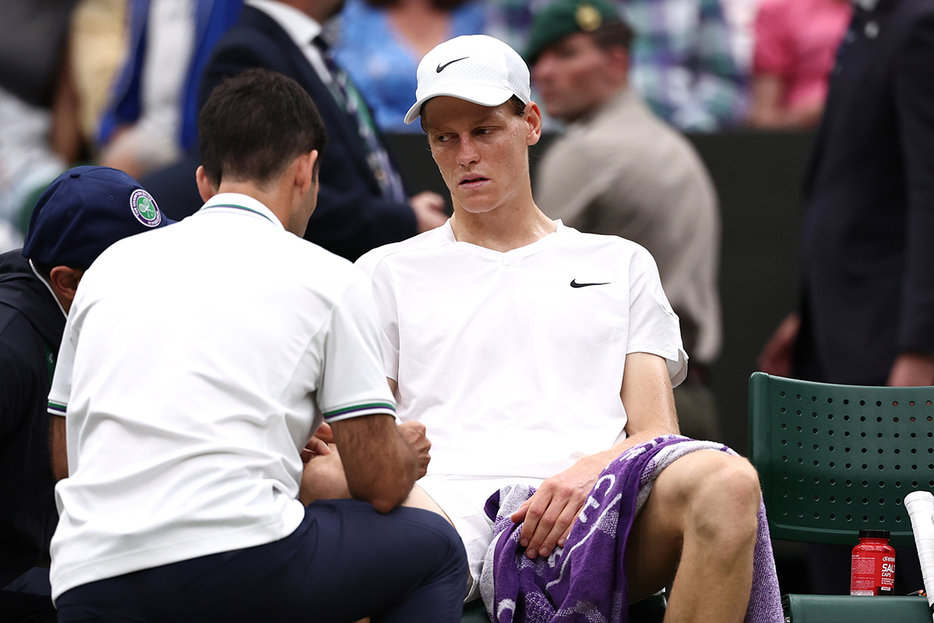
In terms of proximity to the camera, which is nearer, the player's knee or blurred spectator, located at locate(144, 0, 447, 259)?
the player's knee

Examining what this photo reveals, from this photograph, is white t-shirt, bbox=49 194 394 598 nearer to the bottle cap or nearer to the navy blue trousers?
the navy blue trousers

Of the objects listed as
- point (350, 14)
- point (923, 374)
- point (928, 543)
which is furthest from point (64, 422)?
point (350, 14)

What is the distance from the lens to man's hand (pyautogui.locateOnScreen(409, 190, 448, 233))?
3.03 metres

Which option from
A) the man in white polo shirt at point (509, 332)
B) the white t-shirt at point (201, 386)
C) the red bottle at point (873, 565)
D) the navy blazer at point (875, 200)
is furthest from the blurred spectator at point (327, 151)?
the red bottle at point (873, 565)

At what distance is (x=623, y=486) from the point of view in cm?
188

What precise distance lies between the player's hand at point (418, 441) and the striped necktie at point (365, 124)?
136 cm

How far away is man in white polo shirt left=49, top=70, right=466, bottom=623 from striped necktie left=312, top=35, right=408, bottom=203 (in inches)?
52.9

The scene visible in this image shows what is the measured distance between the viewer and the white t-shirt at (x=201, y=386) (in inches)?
60.4

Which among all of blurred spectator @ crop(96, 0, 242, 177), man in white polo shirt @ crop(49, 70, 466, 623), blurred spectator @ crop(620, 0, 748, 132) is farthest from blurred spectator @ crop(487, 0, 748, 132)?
man in white polo shirt @ crop(49, 70, 466, 623)

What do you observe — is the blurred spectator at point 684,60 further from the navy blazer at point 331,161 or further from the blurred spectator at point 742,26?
the navy blazer at point 331,161

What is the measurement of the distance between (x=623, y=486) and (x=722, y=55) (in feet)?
9.05

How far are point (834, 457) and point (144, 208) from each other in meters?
1.51

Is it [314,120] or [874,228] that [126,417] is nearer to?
[314,120]

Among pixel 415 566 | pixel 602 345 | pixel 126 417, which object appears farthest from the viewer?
pixel 602 345
